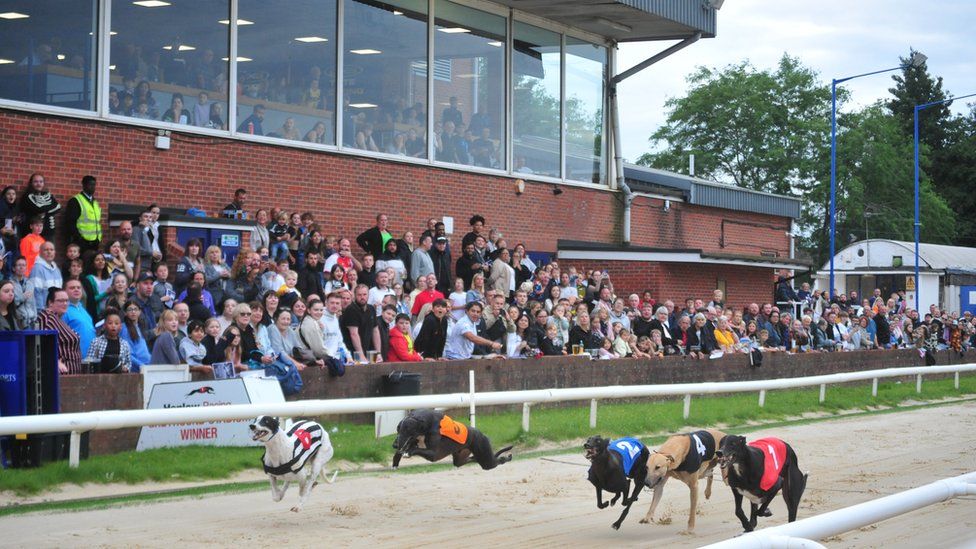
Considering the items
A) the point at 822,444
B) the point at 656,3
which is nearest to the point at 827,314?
the point at 656,3

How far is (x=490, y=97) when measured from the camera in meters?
25.5

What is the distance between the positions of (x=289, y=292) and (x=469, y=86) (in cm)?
968

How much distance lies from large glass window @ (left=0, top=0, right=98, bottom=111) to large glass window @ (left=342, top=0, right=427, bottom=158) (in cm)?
521

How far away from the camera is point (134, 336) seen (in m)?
13.8

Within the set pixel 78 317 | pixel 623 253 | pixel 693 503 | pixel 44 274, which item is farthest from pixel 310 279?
pixel 623 253

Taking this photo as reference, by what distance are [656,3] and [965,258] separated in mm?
31198

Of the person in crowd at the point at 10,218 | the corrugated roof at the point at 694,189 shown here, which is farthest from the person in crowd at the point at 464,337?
the corrugated roof at the point at 694,189

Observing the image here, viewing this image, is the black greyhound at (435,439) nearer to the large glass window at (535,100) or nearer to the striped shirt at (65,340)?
the striped shirt at (65,340)

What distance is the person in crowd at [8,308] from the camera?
12.5m

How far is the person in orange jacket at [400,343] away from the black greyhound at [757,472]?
25.3ft

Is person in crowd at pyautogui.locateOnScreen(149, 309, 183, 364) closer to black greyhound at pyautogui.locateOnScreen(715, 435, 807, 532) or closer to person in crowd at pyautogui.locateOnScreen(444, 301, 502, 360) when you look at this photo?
person in crowd at pyautogui.locateOnScreen(444, 301, 502, 360)

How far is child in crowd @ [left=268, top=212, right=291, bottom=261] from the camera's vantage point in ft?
58.7

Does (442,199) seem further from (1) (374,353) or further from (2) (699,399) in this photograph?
(1) (374,353)

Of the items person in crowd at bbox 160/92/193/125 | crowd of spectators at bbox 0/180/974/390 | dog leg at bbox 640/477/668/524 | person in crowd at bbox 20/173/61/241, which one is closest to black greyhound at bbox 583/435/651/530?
dog leg at bbox 640/477/668/524
